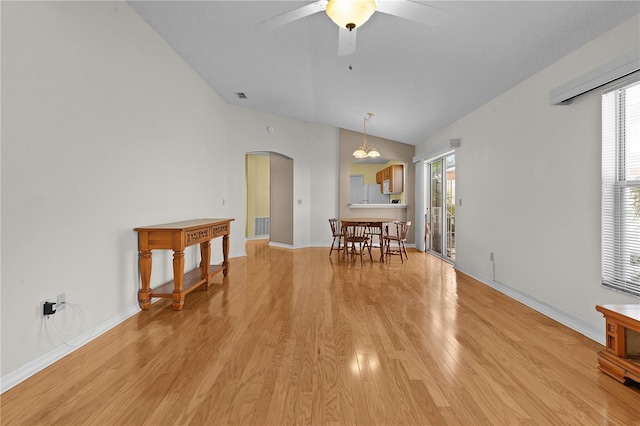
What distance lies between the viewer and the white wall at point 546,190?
245 centimetres

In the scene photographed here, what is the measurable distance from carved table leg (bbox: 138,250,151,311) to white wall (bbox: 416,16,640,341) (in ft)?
12.8

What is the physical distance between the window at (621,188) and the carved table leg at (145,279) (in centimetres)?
395

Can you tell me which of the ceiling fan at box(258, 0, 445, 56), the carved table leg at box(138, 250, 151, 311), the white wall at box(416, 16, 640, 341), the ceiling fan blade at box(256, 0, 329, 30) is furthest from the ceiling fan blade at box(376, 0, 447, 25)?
the carved table leg at box(138, 250, 151, 311)

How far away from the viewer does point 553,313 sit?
2.82 m

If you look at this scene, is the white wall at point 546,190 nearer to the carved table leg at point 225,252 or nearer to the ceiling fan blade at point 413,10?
the ceiling fan blade at point 413,10

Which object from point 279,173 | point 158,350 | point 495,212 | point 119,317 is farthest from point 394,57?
point 279,173

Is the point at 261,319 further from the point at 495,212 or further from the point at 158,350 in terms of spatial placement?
the point at 495,212

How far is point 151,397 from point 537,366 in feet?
7.65

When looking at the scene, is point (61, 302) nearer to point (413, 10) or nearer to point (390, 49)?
point (413, 10)

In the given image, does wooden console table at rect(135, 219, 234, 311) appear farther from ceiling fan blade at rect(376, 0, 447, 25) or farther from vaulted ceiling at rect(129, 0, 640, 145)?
ceiling fan blade at rect(376, 0, 447, 25)

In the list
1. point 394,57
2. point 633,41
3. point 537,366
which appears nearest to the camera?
point 537,366

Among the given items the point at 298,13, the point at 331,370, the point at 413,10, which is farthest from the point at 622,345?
the point at 298,13

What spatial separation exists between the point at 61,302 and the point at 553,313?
405 cm

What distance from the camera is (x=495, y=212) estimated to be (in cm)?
385
